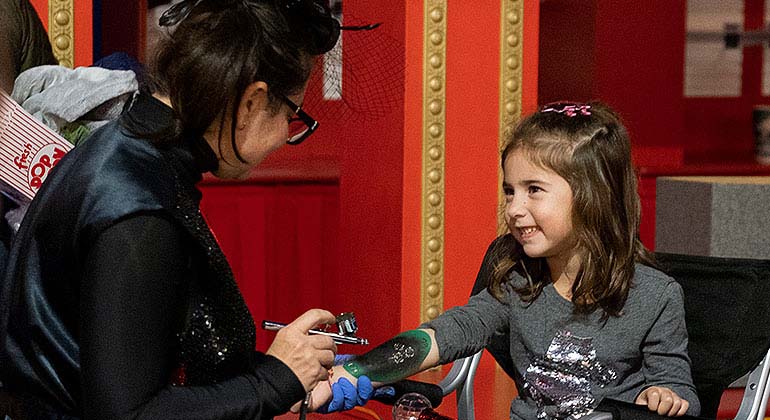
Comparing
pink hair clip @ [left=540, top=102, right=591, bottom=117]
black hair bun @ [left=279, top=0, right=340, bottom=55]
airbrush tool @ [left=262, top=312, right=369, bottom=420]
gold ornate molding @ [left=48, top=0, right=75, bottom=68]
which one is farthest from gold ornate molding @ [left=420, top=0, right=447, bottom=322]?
black hair bun @ [left=279, top=0, right=340, bottom=55]

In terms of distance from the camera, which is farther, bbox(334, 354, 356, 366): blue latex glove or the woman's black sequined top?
bbox(334, 354, 356, 366): blue latex glove

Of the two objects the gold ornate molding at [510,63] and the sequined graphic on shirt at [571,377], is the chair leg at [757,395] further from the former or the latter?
the gold ornate molding at [510,63]

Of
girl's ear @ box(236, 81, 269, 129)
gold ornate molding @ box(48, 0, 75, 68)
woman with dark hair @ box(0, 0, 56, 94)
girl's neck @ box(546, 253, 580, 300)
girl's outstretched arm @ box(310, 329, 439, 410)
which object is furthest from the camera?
gold ornate molding @ box(48, 0, 75, 68)

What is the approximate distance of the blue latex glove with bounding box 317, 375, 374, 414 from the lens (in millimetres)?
2086

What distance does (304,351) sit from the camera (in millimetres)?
1489

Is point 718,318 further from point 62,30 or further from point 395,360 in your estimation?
point 62,30

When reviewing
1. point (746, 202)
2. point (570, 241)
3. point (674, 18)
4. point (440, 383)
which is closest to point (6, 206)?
point (440, 383)

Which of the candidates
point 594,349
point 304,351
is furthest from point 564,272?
point 304,351

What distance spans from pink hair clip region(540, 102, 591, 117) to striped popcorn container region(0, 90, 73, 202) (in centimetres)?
102

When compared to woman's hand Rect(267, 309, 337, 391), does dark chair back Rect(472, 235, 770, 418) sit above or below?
below

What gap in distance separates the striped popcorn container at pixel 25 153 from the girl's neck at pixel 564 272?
41.1 inches

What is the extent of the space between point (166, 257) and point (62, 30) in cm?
197

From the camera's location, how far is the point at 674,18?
5.58m

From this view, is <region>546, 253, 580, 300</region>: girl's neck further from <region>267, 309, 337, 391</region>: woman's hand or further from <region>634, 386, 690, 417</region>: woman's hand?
<region>267, 309, 337, 391</region>: woman's hand
